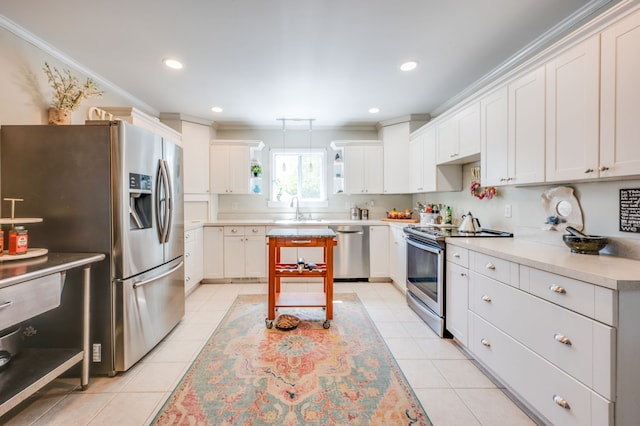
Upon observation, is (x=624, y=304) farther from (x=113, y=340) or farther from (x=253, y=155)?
(x=253, y=155)

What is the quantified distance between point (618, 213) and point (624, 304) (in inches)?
35.2

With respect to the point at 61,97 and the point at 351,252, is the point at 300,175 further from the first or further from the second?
the point at 61,97

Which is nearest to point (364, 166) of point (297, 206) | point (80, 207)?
point (297, 206)

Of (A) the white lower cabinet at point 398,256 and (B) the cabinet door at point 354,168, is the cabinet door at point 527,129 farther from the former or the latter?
(B) the cabinet door at point 354,168

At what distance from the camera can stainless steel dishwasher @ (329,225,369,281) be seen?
4266 mm

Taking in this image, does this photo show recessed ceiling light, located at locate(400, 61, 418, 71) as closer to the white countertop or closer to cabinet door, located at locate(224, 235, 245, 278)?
the white countertop

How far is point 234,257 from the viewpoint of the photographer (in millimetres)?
4258

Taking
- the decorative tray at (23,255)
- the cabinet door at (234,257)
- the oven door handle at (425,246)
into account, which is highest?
the decorative tray at (23,255)

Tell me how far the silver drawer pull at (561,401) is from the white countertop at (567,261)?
61 cm

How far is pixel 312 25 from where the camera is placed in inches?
83.5

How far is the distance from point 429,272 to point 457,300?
433mm

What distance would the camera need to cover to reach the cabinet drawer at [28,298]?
131 centimetres

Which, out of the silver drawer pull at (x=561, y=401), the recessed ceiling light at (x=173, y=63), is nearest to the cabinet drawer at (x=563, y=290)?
the silver drawer pull at (x=561, y=401)

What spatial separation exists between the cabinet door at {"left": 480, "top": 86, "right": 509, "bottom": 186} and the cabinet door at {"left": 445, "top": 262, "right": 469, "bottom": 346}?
2.75 feet
